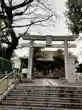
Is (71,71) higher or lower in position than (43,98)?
higher

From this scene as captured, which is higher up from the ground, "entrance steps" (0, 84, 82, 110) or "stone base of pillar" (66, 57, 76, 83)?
"stone base of pillar" (66, 57, 76, 83)

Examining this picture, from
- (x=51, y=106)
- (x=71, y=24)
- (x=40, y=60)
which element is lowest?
(x=51, y=106)

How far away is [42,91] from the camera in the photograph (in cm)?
1397

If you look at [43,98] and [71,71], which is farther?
[71,71]

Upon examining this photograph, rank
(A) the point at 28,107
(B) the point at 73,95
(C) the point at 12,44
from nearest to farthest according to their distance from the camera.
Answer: (A) the point at 28,107 → (B) the point at 73,95 → (C) the point at 12,44

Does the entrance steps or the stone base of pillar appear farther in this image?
the stone base of pillar

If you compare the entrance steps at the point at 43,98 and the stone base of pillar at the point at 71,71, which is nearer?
the entrance steps at the point at 43,98

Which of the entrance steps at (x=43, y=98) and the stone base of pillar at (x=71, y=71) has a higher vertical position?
the stone base of pillar at (x=71, y=71)

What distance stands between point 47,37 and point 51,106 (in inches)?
457

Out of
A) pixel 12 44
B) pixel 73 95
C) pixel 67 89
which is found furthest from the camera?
Result: pixel 12 44

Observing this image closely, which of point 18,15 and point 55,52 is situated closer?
point 18,15

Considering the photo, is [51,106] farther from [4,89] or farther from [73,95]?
[4,89]

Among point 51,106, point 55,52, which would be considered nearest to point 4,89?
point 51,106

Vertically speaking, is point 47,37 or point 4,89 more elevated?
point 47,37
